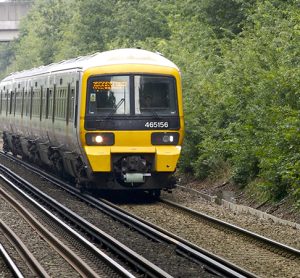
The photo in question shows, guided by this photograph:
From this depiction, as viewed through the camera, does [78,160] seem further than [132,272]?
Yes

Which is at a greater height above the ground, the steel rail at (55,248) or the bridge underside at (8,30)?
the bridge underside at (8,30)

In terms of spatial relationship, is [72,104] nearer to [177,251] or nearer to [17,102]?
[177,251]

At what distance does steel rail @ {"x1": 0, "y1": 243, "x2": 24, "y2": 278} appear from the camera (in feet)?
36.1

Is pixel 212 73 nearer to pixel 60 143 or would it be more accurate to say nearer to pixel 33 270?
pixel 60 143

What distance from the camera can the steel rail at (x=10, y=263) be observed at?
11013 millimetres

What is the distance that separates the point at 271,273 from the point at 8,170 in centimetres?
1807

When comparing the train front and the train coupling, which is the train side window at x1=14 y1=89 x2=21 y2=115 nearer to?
the train front

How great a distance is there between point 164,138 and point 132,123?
757mm

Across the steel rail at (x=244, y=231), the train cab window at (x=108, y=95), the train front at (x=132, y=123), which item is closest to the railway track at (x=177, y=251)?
the steel rail at (x=244, y=231)

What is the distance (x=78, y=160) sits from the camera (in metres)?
20.1

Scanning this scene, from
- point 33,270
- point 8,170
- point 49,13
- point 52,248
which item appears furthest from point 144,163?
point 49,13

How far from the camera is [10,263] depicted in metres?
11.7

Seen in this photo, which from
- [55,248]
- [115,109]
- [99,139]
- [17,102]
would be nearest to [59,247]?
[55,248]

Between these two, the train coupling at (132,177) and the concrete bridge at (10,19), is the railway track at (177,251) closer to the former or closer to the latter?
the train coupling at (132,177)
